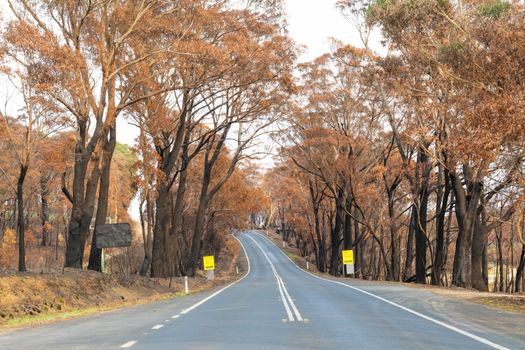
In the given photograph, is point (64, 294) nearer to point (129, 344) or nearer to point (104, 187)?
point (104, 187)

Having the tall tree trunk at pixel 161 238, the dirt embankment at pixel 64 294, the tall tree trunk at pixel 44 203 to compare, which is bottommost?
the dirt embankment at pixel 64 294

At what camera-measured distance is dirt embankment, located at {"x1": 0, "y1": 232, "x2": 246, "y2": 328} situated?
16750 millimetres

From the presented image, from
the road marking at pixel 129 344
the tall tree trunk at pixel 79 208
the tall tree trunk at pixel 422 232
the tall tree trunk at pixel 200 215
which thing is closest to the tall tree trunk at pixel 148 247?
the tall tree trunk at pixel 200 215

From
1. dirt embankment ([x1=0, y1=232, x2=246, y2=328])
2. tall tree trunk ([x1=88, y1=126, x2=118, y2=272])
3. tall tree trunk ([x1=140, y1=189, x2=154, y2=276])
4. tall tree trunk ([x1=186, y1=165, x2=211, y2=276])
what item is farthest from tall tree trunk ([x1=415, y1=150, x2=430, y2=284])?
tall tree trunk ([x1=88, y1=126, x2=118, y2=272])

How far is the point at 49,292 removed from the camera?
19.3 meters

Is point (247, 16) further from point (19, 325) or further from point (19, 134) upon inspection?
point (19, 325)

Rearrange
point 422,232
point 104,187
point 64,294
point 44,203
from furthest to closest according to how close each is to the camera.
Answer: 1. point 44,203
2. point 422,232
3. point 104,187
4. point 64,294

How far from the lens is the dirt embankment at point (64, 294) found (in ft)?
55.0

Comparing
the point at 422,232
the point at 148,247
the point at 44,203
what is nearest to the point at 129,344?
the point at 422,232

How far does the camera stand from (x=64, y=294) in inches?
792

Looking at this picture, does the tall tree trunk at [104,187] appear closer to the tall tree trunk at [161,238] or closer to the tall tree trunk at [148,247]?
the tall tree trunk at [161,238]

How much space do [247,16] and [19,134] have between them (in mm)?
16802

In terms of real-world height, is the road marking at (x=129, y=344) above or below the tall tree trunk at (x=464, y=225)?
below

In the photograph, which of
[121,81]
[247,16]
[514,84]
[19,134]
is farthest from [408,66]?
[19,134]
